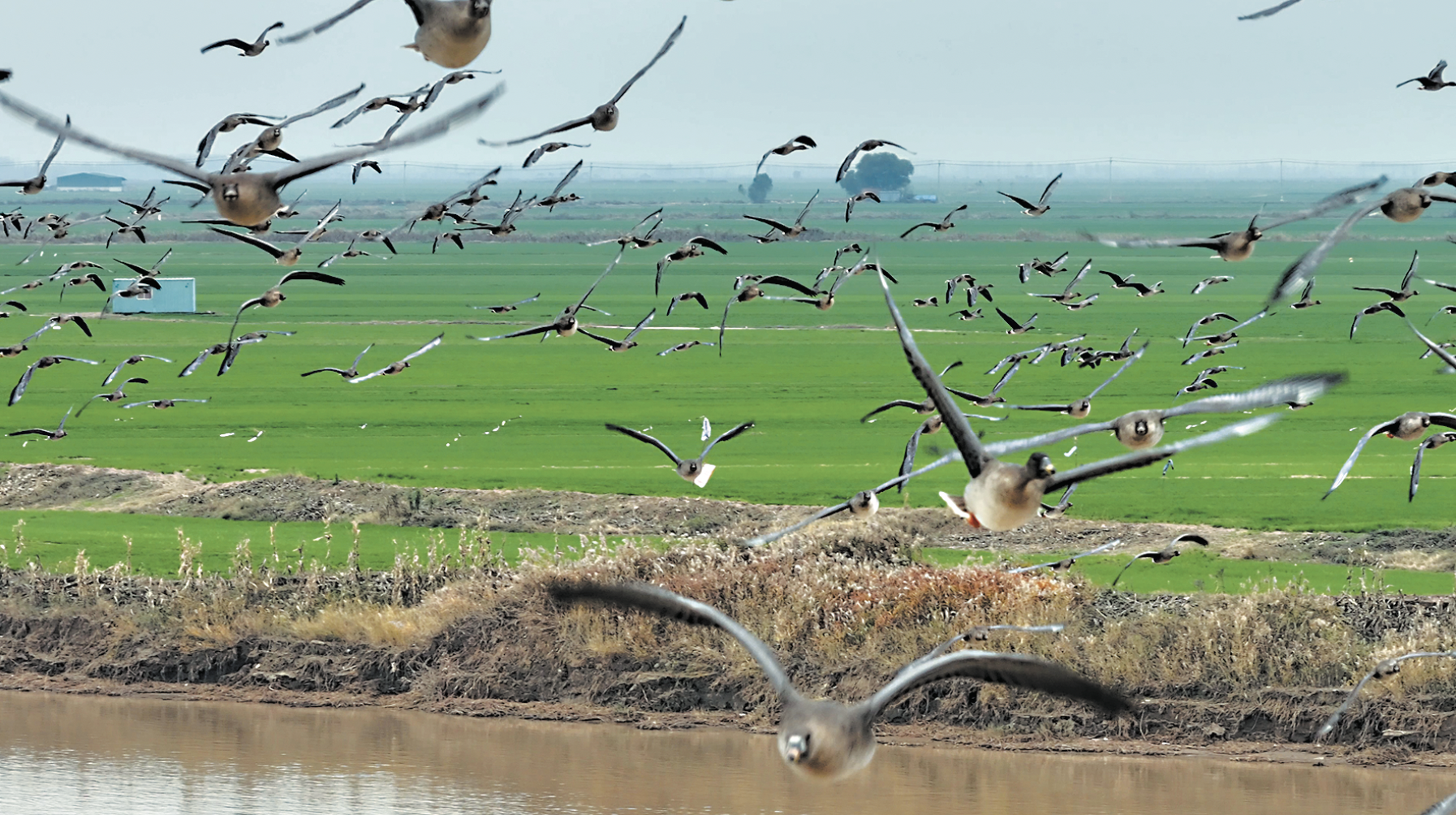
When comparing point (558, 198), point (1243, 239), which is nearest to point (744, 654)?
point (558, 198)

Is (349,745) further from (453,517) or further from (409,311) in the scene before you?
(409,311)

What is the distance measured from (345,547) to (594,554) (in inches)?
266

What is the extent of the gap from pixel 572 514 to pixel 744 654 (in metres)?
12.5

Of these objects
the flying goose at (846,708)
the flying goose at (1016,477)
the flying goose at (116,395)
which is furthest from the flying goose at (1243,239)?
the flying goose at (116,395)

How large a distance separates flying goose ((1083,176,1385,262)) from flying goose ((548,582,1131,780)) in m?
4.46

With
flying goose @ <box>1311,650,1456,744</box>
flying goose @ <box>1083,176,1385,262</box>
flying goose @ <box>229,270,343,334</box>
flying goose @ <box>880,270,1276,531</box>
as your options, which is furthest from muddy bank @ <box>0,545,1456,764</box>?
flying goose @ <box>880,270,1276,531</box>

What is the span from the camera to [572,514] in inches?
1839

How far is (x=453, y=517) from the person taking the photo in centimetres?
4656

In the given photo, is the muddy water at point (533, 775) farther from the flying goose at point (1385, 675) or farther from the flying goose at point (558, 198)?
the flying goose at point (558, 198)

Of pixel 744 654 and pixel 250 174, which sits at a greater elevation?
pixel 250 174

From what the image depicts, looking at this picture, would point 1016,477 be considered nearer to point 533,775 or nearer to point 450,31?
point 450,31

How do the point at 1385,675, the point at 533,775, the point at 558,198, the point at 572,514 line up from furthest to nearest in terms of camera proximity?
1. the point at 572,514
2. the point at 533,775
3. the point at 1385,675
4. the point at 558,198

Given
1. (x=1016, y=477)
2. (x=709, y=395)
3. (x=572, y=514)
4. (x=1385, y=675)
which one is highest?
(x=1016, y=477)

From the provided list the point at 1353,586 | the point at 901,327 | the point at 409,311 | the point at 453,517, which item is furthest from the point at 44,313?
the point at 901,327
